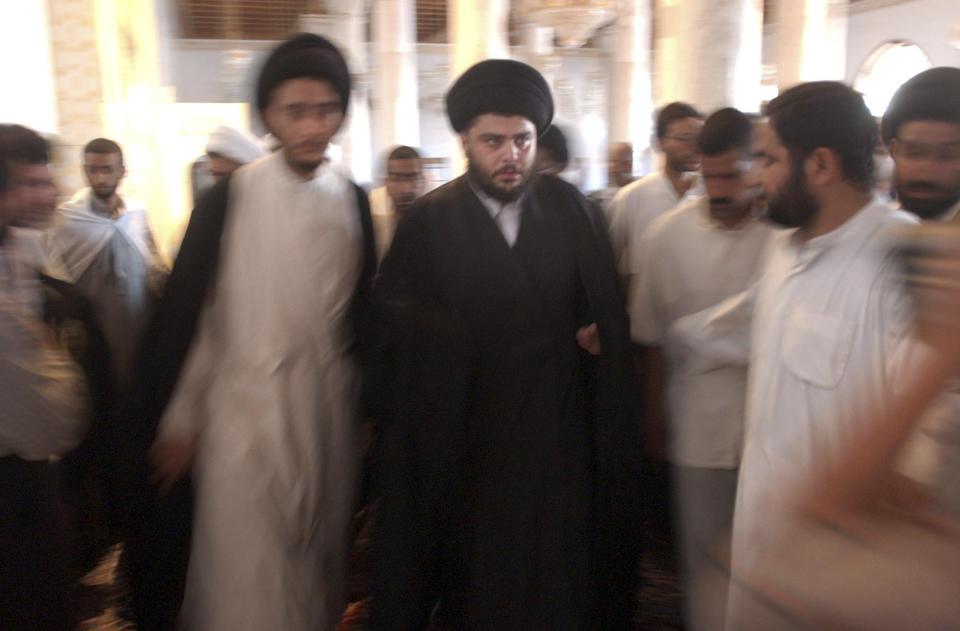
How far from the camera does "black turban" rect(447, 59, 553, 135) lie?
246 centimetres

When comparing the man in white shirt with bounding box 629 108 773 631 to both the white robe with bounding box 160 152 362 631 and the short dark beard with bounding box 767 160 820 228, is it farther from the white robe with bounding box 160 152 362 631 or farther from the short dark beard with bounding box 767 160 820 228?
the white robe with bounding box 160 152 362 631

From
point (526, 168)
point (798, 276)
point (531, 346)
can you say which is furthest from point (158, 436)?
point (798, 276)

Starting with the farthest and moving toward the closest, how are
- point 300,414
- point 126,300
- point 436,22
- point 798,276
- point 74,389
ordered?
point 436,22, point 126,300, point 300,414, point 74,389, point 798,276

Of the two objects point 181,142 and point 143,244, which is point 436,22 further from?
point 143,244

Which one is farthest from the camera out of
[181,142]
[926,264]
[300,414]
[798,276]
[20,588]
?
[181,142]

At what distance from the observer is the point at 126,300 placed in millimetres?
4078

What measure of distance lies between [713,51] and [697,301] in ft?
8.37

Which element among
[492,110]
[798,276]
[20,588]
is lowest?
[20,588]

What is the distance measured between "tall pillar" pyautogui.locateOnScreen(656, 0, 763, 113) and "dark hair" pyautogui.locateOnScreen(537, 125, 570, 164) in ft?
2.99

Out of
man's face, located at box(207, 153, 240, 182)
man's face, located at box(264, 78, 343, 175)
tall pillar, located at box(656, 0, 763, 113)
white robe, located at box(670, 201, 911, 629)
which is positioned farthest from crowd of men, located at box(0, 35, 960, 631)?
tall pillar, located at box(656, 0, 763, 113)

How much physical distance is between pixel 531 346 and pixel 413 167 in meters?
2.12

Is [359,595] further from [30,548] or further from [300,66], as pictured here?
[300,66]

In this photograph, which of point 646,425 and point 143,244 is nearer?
point 646,425

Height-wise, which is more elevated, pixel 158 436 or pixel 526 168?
pixel 526 168
